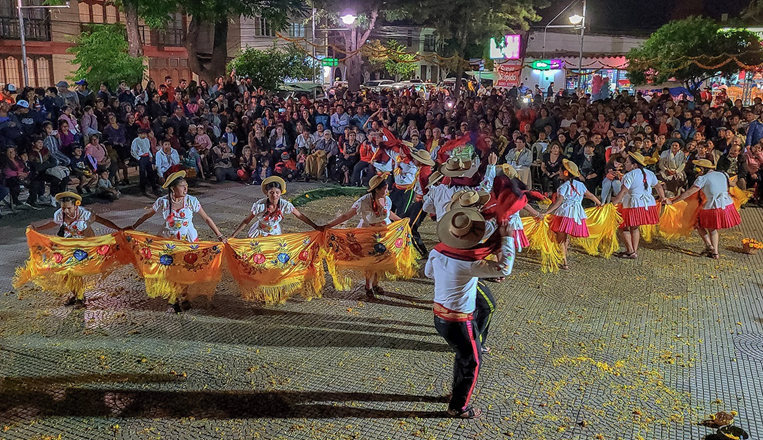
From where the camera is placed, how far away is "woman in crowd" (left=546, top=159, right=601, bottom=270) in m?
8.51

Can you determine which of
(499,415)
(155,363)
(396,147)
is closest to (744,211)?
(396,147)

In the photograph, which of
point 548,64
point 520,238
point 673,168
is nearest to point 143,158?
point 520,238

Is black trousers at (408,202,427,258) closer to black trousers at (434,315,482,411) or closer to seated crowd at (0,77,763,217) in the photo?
seated crowd at (0,77,763,217)

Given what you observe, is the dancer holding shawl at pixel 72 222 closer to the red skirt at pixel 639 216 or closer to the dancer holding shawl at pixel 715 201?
the red skirt at pixel 639 216

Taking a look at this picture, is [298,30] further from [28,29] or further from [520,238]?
[520,238]

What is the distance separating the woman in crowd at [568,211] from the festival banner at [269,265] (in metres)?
3.57

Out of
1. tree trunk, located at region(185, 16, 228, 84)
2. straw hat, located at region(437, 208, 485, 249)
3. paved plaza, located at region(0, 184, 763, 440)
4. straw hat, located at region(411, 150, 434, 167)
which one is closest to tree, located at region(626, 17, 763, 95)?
tree trunk, located at region(185, 16, 228, 84)

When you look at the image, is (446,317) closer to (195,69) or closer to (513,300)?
(513,300)

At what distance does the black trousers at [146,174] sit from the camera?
1333cm

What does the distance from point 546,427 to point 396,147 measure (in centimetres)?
616

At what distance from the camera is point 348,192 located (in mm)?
14203

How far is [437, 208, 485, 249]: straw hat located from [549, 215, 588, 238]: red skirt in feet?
14.9

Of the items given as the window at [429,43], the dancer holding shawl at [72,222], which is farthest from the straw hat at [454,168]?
the window at [429,43]

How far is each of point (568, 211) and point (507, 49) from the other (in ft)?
96.8
